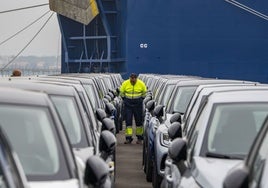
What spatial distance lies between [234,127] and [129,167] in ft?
25.6

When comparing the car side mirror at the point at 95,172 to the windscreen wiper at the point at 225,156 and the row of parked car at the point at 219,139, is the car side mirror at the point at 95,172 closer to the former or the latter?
the row of parked car at the point at 219,139

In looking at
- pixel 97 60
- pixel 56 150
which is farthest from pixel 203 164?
pixel 97 60

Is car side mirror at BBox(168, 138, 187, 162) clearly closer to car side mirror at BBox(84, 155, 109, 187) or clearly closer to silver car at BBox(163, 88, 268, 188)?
silver car at BBox(163, 88, 268, 188)

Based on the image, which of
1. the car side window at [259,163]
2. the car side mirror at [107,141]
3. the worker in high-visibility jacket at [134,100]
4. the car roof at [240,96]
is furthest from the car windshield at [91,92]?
the car side window at [259,163]

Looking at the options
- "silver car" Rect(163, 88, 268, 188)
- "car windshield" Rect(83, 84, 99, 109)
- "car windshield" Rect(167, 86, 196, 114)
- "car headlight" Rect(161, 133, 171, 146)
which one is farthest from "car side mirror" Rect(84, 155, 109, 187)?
"car windshield" Rect(83, 84, 99, 109)

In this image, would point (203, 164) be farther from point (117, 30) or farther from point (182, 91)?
point (117, 30)

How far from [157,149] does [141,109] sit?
877cm

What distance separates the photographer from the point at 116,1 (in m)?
48.0

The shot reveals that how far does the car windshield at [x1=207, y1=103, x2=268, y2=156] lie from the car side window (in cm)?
141

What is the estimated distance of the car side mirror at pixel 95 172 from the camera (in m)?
4.68

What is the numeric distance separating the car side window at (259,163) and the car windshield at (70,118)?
2.58 meters

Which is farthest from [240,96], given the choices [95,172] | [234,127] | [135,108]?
[135,108]

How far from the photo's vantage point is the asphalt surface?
11.8 meters

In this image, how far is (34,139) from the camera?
495cm
